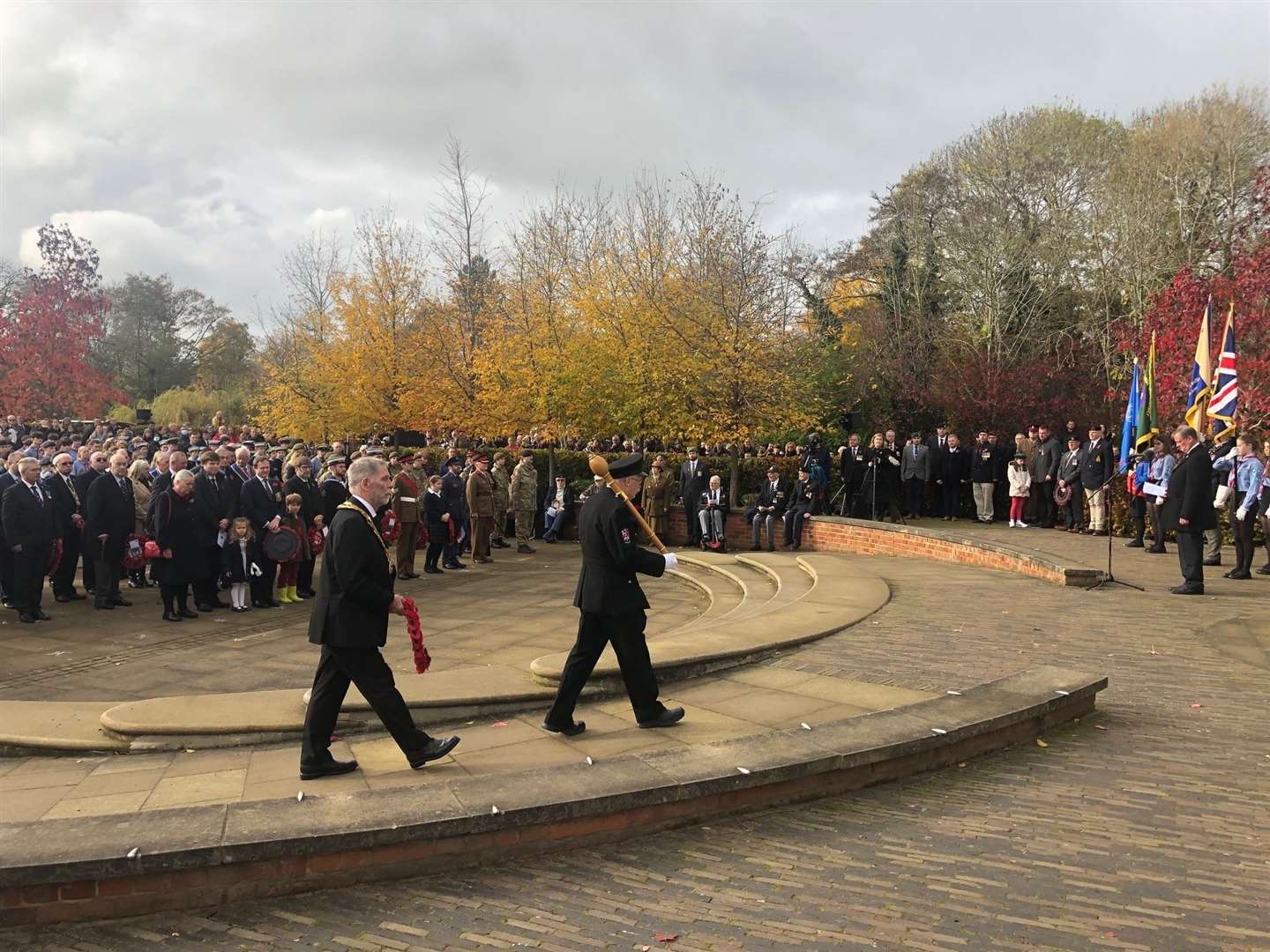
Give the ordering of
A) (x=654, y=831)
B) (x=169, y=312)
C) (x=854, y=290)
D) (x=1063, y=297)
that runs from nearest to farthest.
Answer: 1. (x=654, y=831)
2. (x=1063, y=297)
3. (x=854, y=290)
4. (x=169, y=312)

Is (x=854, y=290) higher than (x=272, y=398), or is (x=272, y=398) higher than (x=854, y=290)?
(x=854, y=290)

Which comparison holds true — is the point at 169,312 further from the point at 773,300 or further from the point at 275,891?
the point at 275,891

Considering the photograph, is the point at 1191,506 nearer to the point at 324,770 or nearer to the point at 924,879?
the point at 924,879

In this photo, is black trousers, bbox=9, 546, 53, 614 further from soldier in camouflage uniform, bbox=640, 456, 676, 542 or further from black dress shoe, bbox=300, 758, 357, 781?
soldier in camouflage uniform, bbox=640, 456, 676, 542

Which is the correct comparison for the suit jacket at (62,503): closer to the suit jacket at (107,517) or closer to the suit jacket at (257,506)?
the suit jacket at (107,517)

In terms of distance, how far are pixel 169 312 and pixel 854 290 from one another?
50.1 meters

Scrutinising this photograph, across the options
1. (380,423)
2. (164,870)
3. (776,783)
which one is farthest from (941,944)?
(380,423)

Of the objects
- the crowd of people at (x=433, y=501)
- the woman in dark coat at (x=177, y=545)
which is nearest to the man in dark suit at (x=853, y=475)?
the crowd of people at (x=433, y=501)

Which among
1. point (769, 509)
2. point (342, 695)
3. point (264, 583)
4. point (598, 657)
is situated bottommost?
point (264, 583)

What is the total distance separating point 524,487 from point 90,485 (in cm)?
807

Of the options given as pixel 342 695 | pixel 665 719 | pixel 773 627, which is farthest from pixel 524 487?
pixel 342 695

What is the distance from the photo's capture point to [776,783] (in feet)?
16.8

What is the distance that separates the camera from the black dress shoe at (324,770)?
5.16m

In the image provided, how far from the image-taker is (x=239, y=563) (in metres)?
11.8
